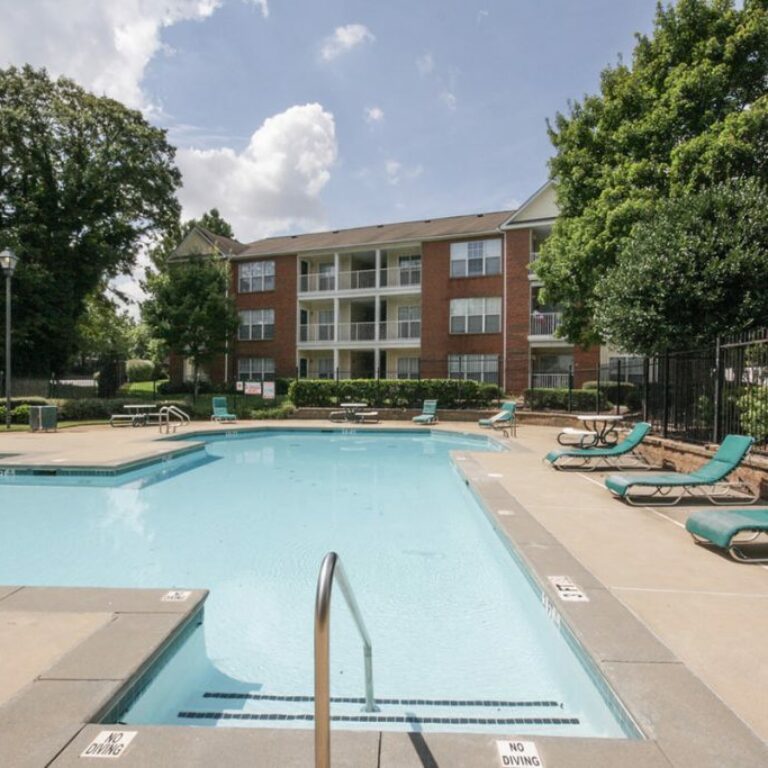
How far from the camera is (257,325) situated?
1240 inches

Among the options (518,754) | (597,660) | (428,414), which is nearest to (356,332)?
(428,414)

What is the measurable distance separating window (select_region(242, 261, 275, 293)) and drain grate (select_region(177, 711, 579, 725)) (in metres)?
29.6

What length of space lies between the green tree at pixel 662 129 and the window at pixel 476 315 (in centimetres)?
925

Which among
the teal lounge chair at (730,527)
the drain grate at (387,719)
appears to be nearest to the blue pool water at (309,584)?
the drain grate at (387,719)

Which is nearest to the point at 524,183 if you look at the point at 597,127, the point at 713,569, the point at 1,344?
the point at 597,127

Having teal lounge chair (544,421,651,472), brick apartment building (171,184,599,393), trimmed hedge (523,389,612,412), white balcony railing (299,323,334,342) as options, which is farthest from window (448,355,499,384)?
teal lounge chair (544,421,651,472)

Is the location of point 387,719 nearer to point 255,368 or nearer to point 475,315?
point 475,315

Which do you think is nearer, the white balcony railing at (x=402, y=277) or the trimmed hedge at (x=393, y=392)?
the trimmed hedge at (x=393, y=392)

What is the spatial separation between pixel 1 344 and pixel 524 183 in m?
27.5

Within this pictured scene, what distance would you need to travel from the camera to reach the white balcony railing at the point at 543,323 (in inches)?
989

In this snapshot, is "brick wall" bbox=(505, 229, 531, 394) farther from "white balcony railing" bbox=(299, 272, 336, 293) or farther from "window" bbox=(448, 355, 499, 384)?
"white balcony railing" bbox=(299, 272, 336, 293)

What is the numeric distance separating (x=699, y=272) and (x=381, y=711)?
414 inches

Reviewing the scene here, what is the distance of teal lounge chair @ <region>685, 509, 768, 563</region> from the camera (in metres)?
5.07

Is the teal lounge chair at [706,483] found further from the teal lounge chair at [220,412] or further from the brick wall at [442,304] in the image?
the brick wall at [442,304]
